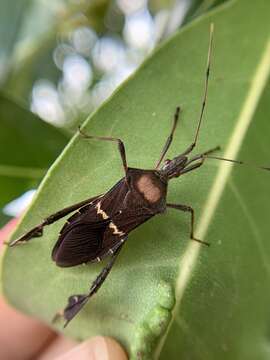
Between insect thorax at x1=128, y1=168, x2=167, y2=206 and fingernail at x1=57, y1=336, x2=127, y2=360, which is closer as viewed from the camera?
fingernail at x1=57, y1=336, x2=127, y2=360

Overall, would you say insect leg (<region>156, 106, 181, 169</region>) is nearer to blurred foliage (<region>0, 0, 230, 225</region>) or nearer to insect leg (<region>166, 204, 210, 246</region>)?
insect leg (<region>166, 204, 210, 246</region>)

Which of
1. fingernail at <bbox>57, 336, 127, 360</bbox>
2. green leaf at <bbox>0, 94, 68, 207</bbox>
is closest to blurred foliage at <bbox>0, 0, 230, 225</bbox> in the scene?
green leaf at <bbox>0, 94, 68, 207</bbox>

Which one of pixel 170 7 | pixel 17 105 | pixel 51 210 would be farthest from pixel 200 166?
pixel 170 7

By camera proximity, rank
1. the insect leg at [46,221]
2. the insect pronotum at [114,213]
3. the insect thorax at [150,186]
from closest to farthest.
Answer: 1. the insect leg at [46,221]
2. the insect pronotum at [114,213]
3. the insect thorax at [150,186]

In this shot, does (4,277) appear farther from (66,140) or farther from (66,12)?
(66,12)

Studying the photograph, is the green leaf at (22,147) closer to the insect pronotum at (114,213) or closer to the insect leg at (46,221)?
the insect pronotum at (114,213)

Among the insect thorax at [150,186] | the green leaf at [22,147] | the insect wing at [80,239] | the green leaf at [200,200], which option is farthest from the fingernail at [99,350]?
the green leaf at [22,147]

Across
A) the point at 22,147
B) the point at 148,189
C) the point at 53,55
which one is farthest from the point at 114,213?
the point at 53,55

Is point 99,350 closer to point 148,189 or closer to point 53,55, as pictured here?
point 148,189
